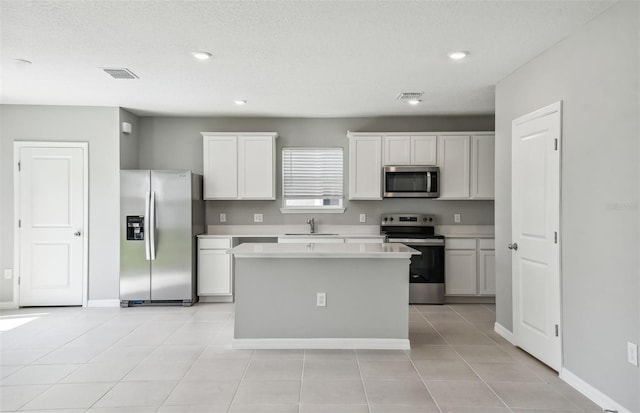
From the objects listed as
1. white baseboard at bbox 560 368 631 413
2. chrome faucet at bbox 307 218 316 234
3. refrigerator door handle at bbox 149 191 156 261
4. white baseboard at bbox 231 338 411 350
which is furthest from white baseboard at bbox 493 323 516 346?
refrigerator door handle at bbox 149 191 156 261

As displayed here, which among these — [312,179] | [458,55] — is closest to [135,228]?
[312,179]

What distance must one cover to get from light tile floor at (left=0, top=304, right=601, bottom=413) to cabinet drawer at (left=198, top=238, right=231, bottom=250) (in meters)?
1.25

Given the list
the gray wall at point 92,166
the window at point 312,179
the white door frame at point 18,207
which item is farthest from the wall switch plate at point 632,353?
the white door frame at point 18,207

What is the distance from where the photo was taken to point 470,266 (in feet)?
16.9

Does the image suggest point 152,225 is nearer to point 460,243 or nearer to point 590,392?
point 460,243

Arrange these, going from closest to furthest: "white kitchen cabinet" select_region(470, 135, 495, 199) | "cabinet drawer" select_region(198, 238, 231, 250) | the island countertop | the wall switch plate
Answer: the wall switch plate
the island countertop
"cabinet drawer" select_region(198, 238, 231, 250)
"white kitchen cabinet" select_region(470, 135, 495, 199)

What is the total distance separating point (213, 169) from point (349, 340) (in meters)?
3.10

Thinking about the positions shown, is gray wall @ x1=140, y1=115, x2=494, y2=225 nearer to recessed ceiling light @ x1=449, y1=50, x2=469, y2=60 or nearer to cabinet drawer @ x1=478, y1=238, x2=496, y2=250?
cabinet drawer @ x1=478, y1=238, x2=496, y2=250

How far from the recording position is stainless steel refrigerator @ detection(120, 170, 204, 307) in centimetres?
492

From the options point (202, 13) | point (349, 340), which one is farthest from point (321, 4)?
point (349, 340)

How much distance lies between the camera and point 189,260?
16.4 feet

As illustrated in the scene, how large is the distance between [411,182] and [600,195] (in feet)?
9.43

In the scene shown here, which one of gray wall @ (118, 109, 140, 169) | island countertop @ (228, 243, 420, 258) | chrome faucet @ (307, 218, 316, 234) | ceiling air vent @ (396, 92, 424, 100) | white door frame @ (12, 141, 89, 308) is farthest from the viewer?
chrome faucet @ (307, 218, 316, 234)

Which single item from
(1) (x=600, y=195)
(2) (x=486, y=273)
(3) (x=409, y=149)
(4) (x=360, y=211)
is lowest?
(2) (x=486, y=273)
